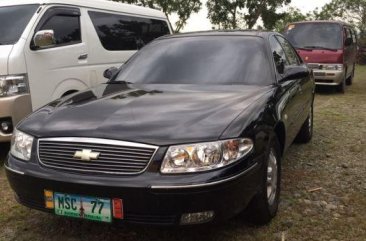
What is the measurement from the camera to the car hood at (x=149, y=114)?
9.61 ft

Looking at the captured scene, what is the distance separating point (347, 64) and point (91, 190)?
10.6 meters

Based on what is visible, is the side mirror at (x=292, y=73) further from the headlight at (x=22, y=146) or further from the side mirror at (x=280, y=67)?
the headlight at (x=22, y=146)

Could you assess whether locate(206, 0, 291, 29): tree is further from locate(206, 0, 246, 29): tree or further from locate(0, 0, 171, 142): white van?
locate(0, 0, 171, 142): white van

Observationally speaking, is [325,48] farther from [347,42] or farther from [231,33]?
[231,33]

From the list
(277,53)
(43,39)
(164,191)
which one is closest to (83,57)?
(43,39)

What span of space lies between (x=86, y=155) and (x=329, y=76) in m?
9.26

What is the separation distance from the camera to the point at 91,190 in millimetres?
2848

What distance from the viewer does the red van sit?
11.2 metres

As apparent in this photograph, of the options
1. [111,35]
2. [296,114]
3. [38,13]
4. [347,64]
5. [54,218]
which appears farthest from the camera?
[347,64]

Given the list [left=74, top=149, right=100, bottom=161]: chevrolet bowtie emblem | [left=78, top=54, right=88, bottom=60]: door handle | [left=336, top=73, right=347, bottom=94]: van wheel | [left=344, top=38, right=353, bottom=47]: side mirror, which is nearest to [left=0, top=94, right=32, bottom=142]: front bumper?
[left=78, top=54, right=88, bottom=60]: door handle

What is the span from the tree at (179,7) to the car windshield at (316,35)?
12839 mm

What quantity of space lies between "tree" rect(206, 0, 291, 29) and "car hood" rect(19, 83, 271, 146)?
23.2m

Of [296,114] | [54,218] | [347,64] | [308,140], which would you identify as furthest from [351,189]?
[347,64]

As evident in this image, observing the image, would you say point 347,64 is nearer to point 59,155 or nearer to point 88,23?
point 88,23
